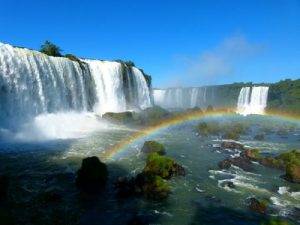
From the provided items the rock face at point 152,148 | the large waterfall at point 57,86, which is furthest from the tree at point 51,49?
the rock face at point 152,148

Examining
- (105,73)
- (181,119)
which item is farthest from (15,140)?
(181,119)

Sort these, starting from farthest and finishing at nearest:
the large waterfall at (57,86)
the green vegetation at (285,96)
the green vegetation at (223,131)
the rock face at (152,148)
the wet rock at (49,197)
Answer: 1. the green vegetation at (285,96)
2. the green vegetation at (223,131)
3. the large waterfall at (57,86)
4. the rock face at (152,148)
5. the wet rock at (49,197)

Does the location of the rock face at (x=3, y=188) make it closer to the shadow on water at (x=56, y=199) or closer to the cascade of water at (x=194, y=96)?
the shadow on water at (x=56, y=199)

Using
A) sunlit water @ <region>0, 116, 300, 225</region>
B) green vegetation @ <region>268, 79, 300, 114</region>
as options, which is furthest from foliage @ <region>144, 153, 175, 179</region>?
green vegetation @ <region>268, 79, 300, 114</region>

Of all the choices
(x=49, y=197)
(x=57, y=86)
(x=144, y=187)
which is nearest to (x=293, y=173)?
(x=144, y=187)

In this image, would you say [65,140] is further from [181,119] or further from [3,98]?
[181,119]

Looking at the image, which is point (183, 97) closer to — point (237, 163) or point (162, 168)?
point (237, 163)
